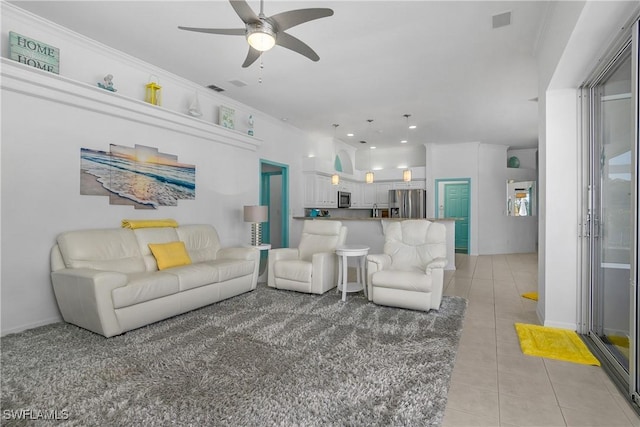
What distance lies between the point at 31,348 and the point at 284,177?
15.4ft

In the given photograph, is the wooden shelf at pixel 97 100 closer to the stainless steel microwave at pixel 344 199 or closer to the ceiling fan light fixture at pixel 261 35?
the ceiling fan light fixture at pixel 261 35

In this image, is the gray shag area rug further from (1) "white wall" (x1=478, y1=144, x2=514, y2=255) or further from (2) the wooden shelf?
(1) "white wall" (x1=478, y1=144, x2=514, y2=255)

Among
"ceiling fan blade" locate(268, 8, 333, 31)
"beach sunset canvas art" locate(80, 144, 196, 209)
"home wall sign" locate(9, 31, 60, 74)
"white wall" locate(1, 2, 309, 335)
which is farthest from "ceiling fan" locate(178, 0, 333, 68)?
"beach sunset canvas art" locate(80, 144, 196, 209)

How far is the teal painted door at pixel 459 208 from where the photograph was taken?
8.43 metres

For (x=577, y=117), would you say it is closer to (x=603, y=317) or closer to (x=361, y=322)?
(x=603, y=317)

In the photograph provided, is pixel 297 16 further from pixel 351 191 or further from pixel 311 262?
pixel 351 191

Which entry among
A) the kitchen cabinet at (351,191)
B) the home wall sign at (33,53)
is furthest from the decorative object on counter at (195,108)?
the kitchen cabinet at (351,191)

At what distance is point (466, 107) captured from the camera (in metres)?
5.40

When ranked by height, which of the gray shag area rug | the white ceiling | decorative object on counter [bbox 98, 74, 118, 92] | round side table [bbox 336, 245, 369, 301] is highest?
the white ceiling

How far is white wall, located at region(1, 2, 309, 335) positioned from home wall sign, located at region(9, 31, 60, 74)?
0.11 metres

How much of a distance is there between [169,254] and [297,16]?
2855mm

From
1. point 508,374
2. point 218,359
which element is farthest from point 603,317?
point 218,359

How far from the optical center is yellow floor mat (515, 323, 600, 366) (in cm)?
239

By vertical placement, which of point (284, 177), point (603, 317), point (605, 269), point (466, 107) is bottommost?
point (603, 317)
